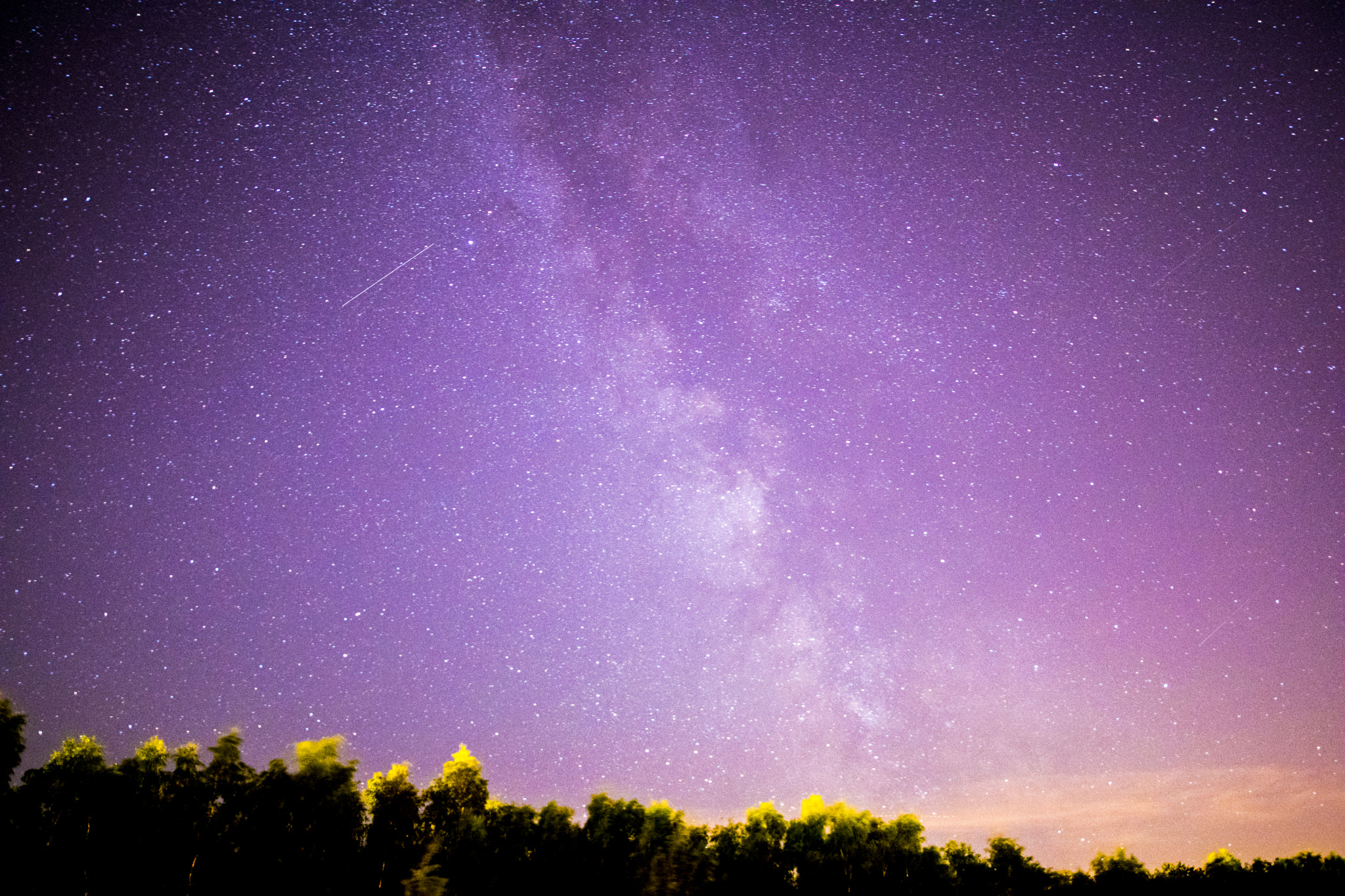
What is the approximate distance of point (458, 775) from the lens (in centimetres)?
2312

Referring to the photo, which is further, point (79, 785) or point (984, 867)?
point (984, 867)

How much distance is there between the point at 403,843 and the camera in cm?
2181

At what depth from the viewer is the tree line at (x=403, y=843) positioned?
18.3 metres

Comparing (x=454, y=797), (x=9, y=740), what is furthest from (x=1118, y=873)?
(x=9, y=740)

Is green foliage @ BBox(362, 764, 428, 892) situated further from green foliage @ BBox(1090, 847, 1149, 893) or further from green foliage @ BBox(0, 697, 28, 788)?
green foliage @ BBox(1090, 847, 1149, 893)

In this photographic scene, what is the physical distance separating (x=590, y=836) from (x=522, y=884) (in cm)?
327

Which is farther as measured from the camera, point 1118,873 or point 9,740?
point 1118,873

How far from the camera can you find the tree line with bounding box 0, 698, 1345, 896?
1828 cm

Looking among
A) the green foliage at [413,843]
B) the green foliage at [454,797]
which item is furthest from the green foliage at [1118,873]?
the green foliage at [454,797]

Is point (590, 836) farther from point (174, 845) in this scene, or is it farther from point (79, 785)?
point (79, 785)

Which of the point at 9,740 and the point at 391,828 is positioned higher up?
the point at 9,740

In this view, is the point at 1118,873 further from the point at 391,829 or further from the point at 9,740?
the point at 9,740

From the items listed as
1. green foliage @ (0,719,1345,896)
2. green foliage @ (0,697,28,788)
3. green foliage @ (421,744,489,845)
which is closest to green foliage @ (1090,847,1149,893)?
green foliage @ (0,719,1345,896)

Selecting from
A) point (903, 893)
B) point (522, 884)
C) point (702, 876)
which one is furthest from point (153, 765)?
point (903, 893)
